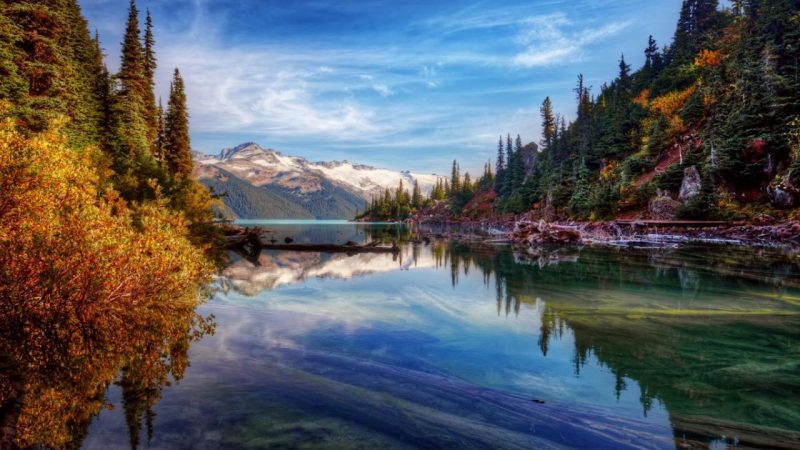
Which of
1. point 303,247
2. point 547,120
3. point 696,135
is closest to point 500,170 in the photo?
point 547,120

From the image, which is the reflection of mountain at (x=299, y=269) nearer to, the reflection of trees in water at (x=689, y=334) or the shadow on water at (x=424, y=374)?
the shadow on water at (x=424, y=374)

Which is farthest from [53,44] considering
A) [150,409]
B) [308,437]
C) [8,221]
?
[308,437]

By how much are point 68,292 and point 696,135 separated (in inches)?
2845

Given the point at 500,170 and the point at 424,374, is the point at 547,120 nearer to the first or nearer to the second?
the point at 500,170

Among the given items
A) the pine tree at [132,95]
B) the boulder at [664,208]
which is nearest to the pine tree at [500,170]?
the boulder at [664,208]

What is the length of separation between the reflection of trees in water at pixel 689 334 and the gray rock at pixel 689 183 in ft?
99.2

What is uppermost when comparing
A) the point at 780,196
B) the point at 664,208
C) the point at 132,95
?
the point at 132,95

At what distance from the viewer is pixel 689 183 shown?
4784 centimetres

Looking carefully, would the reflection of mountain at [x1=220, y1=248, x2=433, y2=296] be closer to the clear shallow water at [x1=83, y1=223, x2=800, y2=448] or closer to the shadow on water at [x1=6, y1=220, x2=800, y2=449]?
the clear shallow water at [x1=83, y1=223, x2=800, y2=448]

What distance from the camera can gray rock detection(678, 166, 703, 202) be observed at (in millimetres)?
47031

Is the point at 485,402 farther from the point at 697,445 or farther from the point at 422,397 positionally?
the point at 697,445

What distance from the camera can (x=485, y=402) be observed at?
6.07 meters

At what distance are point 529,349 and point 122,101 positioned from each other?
40.8 meters

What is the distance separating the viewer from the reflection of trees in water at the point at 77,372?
4867 mm
